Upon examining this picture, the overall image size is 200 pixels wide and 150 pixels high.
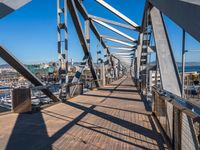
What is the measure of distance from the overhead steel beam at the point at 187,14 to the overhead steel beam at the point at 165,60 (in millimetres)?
3350

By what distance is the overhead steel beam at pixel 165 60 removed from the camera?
241 inches

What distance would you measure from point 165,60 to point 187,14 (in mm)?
4214

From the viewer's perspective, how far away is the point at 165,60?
657 centimetres

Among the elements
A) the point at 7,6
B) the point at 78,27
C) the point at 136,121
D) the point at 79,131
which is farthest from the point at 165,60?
the point at 78,27

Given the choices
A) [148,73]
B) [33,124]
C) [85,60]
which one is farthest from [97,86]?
[33,124]

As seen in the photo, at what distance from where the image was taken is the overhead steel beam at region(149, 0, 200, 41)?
7.41 ft

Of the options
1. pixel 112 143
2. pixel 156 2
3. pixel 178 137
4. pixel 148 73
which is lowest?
pixel 112 143

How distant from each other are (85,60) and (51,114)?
1048 cm

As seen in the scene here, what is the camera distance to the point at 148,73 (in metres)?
12.7

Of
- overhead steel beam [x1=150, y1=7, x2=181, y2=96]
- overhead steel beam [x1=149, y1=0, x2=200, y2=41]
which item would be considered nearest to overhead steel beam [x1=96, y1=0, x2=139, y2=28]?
overhead steel beam [x1=150, y1=7, x2=181, y2=96]

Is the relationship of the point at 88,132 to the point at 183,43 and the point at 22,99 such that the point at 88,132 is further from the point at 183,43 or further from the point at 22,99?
the point at 22,99

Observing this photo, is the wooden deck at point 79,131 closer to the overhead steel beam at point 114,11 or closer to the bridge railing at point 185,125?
the bridge railing at point 185,125

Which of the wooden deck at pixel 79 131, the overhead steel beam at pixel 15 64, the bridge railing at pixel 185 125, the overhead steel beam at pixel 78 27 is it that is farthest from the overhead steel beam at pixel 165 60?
the overhead steel beam at pixel 78 27

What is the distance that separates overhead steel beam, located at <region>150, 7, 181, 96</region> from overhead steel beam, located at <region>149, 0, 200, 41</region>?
3350 mm
